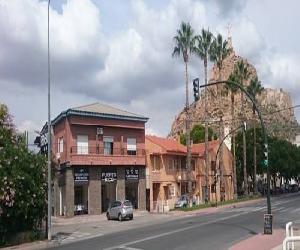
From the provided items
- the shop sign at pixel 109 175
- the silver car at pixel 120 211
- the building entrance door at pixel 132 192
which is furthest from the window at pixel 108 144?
the silver car at pixel 120 211

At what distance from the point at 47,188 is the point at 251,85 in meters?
48.1

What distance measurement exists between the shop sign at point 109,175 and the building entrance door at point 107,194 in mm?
854

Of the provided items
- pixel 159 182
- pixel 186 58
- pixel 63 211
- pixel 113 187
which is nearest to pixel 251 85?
pixel 186 58

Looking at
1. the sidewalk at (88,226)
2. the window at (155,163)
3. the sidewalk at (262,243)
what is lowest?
the sidewalk at (88,226)

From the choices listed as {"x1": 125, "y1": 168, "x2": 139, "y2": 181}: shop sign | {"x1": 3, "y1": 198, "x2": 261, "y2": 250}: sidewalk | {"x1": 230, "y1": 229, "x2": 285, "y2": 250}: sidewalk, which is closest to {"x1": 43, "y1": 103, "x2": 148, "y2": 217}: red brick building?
{"x1": 125, "y1": 168, "x2": 139, "y2": 181}: shop sign

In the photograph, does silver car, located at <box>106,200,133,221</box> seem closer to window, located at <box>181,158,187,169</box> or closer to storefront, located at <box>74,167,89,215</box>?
storefront, located at <box>74,167,89,215</box>

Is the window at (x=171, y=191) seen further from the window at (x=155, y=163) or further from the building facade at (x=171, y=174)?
the window at (x=155, y=163)

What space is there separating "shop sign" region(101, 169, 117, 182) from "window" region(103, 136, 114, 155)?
1831mm

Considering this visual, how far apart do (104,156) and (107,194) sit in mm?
4600

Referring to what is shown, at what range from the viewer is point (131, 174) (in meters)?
56.0

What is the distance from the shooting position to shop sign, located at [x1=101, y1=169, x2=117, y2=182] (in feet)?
174

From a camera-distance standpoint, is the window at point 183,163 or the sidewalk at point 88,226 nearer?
the sidewalk at point 88,226

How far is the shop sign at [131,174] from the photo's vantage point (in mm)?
55469

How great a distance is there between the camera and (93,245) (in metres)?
26.8
